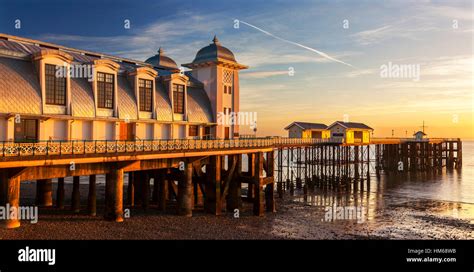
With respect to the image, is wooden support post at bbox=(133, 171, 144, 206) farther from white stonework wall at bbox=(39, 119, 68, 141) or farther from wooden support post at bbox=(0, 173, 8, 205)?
wooden support post at bbox=(0, 173, 8, 205)

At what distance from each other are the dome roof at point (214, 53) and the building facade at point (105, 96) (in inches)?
4.0

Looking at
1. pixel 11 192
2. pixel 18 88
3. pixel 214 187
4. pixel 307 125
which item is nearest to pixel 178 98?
pixel 214 187

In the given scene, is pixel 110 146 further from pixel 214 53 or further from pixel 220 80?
pixel 214 53

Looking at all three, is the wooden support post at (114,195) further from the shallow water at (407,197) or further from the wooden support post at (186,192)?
the shallow water at (407,197)

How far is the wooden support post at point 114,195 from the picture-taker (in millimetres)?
20922

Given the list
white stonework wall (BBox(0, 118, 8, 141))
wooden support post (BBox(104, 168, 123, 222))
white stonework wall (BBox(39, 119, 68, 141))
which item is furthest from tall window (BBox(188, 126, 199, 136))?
white stonework wall (BBox(0, 118, 8, 141))

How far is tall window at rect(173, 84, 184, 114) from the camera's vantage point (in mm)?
29511

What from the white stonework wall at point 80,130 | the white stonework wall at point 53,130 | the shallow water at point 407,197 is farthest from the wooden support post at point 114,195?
the shallow water at point 407,197

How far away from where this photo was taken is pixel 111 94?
24.9 meters

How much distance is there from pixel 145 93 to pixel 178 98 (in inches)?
136

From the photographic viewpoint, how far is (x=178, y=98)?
2981cm
